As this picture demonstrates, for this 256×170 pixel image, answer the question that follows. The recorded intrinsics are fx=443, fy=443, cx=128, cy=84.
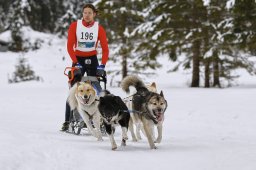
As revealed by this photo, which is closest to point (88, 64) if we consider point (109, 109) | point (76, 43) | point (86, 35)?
point (76, 43)

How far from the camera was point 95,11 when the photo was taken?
798 cm

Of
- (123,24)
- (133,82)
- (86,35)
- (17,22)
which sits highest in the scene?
(17,22)

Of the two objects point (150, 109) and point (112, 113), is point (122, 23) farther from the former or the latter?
point (112, 113)

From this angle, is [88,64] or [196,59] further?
[196,59]

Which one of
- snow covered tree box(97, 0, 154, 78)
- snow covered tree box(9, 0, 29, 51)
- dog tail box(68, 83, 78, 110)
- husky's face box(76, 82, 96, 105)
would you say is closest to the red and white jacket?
dog tail box(68, 83, 78, 110)

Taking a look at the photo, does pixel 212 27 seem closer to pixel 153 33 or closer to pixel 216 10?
pixel 216 10

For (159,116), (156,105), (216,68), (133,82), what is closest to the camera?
(156,105)

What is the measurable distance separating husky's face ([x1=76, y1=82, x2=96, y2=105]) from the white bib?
0.95m

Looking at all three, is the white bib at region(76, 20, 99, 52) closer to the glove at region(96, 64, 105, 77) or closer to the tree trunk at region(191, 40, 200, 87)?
the glove at region(96, 64, 105, 77)

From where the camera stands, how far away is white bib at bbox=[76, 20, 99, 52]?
802 cm

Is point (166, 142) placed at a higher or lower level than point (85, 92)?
lower

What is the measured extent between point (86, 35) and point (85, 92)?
3.94 feet

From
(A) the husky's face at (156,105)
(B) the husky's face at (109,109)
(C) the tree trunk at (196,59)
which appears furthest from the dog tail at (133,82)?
(C) the tree trunk at (196,59)

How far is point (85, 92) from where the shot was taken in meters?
7.41
